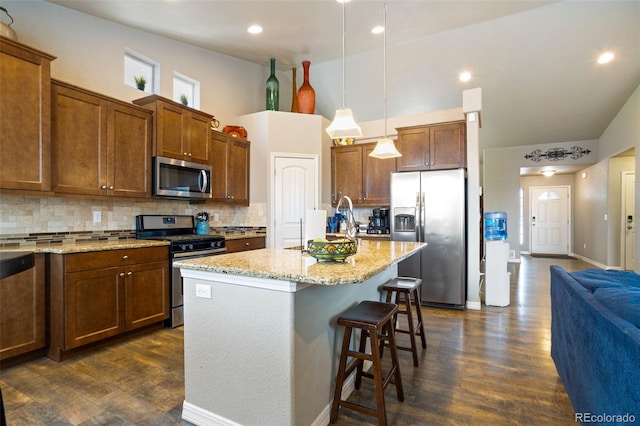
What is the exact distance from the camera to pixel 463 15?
3.93 metres

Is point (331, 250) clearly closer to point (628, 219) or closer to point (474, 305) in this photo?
point (474, 305)

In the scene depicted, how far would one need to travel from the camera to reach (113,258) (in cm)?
291

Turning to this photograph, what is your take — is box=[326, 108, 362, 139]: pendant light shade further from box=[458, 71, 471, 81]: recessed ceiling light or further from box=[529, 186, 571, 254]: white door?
box=[529, 186, 571, 254]: white door

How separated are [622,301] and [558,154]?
7.62 meters

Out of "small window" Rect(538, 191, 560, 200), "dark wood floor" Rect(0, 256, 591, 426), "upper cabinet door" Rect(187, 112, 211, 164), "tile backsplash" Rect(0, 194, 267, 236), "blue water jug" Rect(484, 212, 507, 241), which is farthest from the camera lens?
"small window" Rect(538, 191, 560, 200)

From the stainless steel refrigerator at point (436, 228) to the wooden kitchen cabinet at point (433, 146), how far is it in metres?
0.23

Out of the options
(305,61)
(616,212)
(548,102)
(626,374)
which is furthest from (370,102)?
(616,212)

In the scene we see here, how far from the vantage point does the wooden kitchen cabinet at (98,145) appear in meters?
2.84

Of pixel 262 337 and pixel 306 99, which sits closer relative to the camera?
pixel 262 337

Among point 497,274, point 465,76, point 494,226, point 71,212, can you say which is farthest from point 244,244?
point 465,76

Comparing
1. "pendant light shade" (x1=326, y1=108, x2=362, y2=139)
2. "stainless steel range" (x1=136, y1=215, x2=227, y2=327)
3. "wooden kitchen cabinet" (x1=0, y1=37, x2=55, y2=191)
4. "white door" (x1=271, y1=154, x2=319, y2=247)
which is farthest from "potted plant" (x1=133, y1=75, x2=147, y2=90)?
Answer: "pendant light shade" (x1=326, y1=108, x2=362, y2=139)

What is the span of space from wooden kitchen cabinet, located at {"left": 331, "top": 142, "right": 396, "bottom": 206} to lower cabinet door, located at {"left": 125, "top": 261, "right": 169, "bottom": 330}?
2.91m

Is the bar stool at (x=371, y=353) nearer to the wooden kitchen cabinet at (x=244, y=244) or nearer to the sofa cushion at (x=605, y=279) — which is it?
the sofa cushion at (x=605, y=279)

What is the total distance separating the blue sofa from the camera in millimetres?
1139
